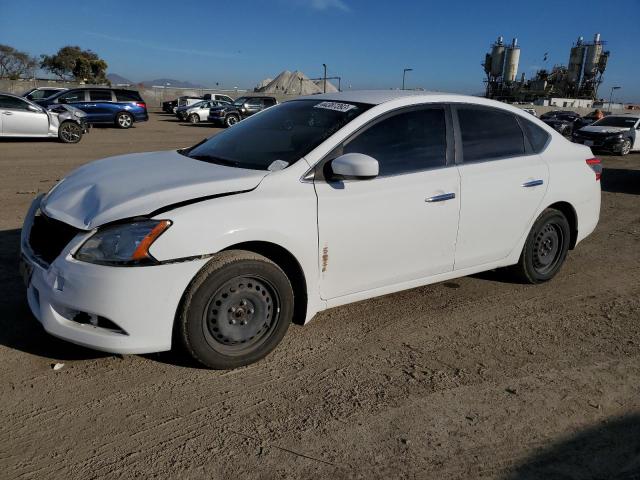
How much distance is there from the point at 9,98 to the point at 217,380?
578 inches

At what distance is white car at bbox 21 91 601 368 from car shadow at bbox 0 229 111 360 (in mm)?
421

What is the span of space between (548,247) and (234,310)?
3.12 meters

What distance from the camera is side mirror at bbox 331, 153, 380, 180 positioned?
322 centimetres

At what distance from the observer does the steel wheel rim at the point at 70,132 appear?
15844mm

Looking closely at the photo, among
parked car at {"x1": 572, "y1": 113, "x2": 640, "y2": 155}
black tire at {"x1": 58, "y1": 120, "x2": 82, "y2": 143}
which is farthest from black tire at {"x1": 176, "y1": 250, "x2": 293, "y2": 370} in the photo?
parked car at {"x1": 572, "y1": 113, "x2": 640, "y2": 155}

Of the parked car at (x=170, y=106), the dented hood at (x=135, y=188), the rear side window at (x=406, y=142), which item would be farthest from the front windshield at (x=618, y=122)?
the parked car at (x=170, y=106)

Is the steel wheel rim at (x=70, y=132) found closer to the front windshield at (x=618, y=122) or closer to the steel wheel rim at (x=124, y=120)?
the steel wheel rim at (x=124, y=120)

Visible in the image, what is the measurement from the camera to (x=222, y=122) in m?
28.6

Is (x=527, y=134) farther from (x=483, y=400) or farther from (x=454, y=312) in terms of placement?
(x=483, y=400)

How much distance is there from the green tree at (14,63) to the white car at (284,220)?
72185 millimetres

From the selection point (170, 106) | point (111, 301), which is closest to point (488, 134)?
point (111, 301)

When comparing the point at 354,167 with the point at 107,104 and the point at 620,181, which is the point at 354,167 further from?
the point at 107,104

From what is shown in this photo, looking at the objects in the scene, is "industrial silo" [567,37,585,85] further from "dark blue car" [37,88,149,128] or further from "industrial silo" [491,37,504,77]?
"dark blue car" [37,88,149,128]

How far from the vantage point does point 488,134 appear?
168 inches
